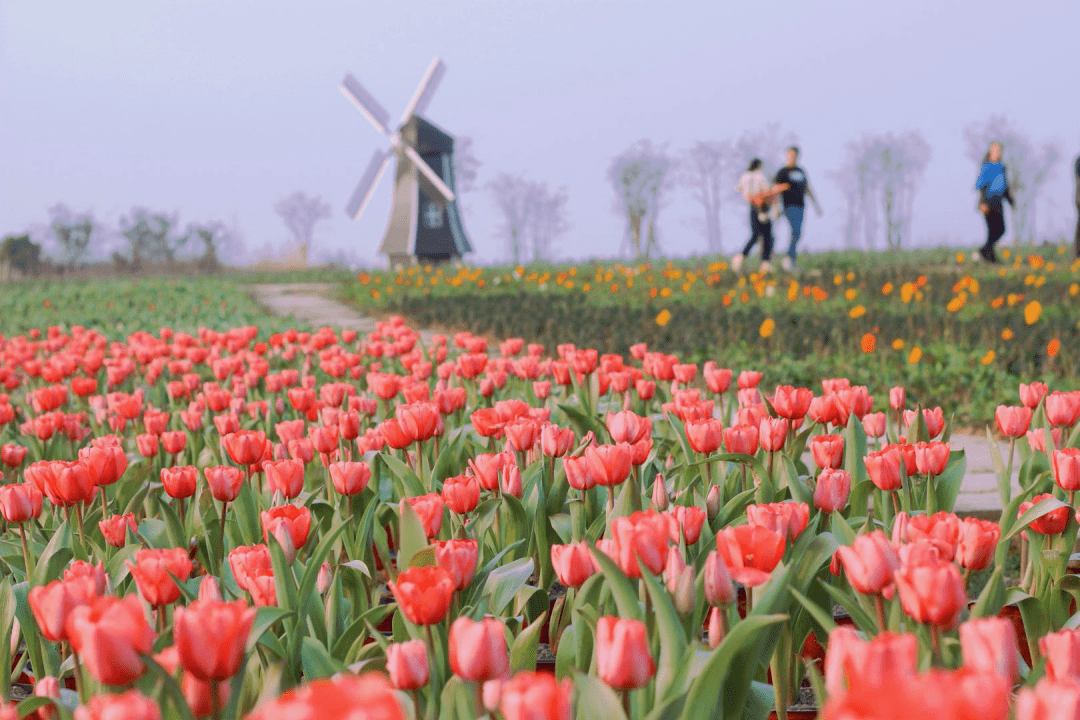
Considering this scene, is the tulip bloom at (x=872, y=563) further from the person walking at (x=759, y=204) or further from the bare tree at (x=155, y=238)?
the bare tree at (x=155, y=238)

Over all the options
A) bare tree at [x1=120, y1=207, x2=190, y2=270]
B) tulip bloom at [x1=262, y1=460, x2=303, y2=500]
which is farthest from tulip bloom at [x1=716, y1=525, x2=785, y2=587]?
bare tree at [x1=120, y1=207, x2=190, y2=270]

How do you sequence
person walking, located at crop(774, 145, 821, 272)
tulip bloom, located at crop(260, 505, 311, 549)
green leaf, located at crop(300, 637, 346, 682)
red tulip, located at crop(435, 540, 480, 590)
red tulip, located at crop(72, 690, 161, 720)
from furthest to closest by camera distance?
person walking, located at crop(774, 145, 821, 272) < tulip bloom, located at crop(260, 505, 311, 549) < red tulip, located at crop(435, 540, 480, 590) < green leaf, located at crop(300, 637, 346, 682) < red tulip, located at crop(72, 690, 161, 720)

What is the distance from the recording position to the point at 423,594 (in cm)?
138

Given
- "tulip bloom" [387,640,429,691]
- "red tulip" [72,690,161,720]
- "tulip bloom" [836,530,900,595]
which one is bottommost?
"tulip bloom" [387,640,429,691]

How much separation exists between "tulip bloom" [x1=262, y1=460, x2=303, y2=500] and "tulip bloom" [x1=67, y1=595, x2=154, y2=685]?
3.92ft

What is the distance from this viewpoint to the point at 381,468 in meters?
3.09

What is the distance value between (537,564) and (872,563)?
1310 mm

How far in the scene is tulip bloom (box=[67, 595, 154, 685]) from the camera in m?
1.09

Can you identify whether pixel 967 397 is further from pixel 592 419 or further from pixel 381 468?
pixel 381 468


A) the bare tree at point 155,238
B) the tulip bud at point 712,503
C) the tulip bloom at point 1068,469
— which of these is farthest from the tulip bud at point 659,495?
the bare tree at point 155,238

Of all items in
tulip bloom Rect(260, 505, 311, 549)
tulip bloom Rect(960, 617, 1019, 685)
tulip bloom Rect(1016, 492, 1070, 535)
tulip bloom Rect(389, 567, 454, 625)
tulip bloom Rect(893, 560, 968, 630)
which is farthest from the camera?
tulip bloom Rect(1016, 492, 1070, 535)

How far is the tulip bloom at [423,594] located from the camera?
1.38 metres

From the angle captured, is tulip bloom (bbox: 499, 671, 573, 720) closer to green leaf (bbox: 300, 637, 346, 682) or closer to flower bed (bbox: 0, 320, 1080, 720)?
flower bed (bbox: 0, 320, 1080, 720)

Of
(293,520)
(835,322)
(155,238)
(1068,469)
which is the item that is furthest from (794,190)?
(155,238)
